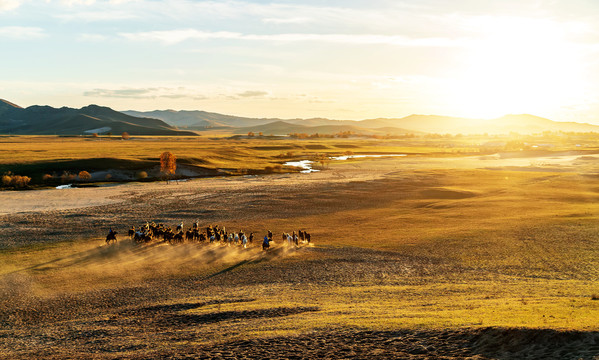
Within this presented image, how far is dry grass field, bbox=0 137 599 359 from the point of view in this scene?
1680cm

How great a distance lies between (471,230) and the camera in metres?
40.7

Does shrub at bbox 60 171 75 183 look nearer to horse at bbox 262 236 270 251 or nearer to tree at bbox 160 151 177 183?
tree at bbox 160 151 177 183

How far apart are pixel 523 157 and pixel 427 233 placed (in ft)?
397

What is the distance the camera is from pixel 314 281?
90.6ft

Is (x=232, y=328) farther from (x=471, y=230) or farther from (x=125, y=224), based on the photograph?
(x=125, y=224)

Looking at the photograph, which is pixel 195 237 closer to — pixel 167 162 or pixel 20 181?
pixel 167 162

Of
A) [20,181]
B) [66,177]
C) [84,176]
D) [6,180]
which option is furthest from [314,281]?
[66,177]

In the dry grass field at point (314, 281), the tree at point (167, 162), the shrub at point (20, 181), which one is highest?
the tree at point (167, 162)

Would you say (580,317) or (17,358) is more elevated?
(580,317)

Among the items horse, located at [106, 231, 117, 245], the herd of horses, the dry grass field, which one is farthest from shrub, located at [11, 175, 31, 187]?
horse, located at [106, 231, 117, 245]

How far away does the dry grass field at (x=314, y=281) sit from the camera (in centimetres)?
1680

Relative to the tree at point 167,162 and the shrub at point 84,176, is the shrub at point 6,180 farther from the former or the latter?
the tree at point 167,162

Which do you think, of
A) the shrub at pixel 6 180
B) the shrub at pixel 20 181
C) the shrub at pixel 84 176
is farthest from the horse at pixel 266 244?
the shrub at pixel 6 180

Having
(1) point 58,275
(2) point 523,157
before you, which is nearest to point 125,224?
(1) point 58,275
